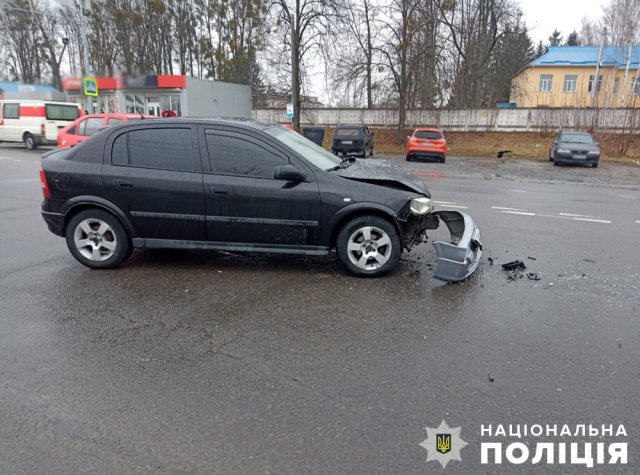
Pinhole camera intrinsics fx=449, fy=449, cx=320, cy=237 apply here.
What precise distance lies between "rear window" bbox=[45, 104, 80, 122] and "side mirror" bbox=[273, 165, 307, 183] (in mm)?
19861

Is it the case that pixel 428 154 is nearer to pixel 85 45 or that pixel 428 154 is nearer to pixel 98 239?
pixel 85 45

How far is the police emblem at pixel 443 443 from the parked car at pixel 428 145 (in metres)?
19.1

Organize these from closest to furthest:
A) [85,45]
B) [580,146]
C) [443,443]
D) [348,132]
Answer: [443,443] → [85,45] → [580,146] → [348,132]

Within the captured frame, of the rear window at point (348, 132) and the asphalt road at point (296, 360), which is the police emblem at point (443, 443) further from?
the rear window at point (348, 132)

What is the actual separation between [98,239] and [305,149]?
262 centimetres

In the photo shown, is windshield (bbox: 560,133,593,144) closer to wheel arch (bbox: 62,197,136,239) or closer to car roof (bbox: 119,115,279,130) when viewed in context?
car roof (bbox: 119,115,279,130)

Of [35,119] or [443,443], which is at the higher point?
[35,119]

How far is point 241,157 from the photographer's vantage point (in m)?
4.92

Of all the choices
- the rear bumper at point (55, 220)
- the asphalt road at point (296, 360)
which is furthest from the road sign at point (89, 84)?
the rear bumper at point (55, 220)

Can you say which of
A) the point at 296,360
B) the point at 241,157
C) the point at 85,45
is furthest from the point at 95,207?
the point at 85,45

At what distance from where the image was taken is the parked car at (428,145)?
2048 cm

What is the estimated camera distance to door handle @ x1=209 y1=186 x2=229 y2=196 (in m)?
4.88

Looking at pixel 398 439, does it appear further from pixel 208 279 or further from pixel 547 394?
pixel 208 279

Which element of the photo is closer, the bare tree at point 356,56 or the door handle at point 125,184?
the door handle at point 125,184
